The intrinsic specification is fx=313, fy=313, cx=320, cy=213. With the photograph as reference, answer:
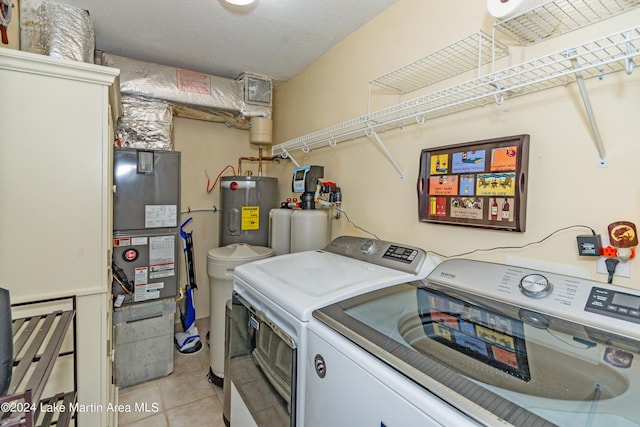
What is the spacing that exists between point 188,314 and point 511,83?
9.70 ft

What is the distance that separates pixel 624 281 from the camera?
1005 mm

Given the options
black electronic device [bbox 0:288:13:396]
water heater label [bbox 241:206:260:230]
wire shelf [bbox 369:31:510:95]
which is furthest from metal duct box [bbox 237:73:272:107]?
black electronic device [bbox 0:288:13:396]

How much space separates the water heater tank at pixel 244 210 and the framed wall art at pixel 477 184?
62.9 inches

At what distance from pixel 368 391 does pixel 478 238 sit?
92 cm

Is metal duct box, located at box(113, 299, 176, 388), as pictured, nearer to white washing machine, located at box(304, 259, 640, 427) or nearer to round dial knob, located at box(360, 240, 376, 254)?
round dial knob, located at box(360, 240, 376, 254)

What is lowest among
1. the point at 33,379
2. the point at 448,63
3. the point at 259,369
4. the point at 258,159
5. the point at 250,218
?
the point at 259,369

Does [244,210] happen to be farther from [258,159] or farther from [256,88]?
[256,88]

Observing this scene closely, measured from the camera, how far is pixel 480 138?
141cm

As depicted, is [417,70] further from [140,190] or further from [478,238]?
[140,190]

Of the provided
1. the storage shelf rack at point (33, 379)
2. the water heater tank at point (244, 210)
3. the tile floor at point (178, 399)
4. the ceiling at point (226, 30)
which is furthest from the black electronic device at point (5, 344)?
the water heater tank at point (244, 210)

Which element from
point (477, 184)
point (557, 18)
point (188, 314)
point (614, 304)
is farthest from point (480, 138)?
point (188, 314)

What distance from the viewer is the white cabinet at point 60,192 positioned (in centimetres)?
135

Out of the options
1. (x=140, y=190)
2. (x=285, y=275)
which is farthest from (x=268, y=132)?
(x=285, y=275)

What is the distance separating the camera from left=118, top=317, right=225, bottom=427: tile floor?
6.35 feet
